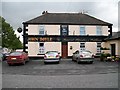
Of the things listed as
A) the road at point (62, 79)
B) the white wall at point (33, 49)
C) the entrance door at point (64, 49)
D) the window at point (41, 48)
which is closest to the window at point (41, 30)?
the window at point (41, 48)

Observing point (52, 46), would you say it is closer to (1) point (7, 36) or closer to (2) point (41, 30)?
(2) point (41, 30)

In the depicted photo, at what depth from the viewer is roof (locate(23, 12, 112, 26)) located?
1499 inches

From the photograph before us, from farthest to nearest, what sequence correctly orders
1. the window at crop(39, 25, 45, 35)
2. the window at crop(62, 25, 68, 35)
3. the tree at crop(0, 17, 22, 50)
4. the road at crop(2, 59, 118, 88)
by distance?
the tree at crop(0, 17, 22, 50) → the window at crop(62, 25, 68, 35) → the window at crop(39, 25, 45, 35) → the road at crop(2, 59, 118, 88)

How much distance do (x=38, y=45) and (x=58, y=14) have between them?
22.3 ft

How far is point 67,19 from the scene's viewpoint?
3925 centimetres

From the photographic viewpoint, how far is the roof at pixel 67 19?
38.1 meters

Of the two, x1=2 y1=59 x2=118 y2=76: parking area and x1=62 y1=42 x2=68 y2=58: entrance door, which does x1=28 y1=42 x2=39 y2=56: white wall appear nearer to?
x1=62 y1=42 x2=68 y2=58: entrance door

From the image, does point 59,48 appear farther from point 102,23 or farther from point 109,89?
point 109,89

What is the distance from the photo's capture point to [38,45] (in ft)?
123

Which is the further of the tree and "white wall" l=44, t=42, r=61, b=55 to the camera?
the tree

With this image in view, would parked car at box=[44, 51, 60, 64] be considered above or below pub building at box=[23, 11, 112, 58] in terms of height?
below

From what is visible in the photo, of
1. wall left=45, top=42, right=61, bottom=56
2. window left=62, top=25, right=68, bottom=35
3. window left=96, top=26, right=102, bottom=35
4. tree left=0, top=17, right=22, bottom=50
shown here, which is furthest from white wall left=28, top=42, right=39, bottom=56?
tree left=0, top=17, right=22, bottom=50

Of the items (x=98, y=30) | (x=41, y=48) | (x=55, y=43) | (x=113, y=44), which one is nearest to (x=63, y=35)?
(x=55, y=43)

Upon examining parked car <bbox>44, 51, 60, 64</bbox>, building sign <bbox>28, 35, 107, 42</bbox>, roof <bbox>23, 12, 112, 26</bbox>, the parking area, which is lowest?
the parking area
